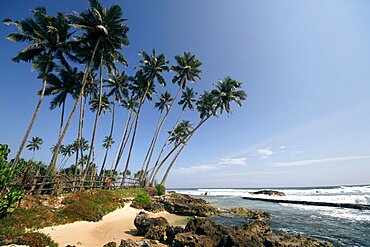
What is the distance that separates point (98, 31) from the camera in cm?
1814

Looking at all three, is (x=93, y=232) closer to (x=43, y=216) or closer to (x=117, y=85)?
(x=43, y=216)

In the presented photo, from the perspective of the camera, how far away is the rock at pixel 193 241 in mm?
7598

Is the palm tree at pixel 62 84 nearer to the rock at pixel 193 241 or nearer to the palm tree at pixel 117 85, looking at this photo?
the palm tree at pixel 117 85

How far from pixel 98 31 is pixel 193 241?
19109 millimetres

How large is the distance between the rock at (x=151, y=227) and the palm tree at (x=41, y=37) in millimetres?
11762

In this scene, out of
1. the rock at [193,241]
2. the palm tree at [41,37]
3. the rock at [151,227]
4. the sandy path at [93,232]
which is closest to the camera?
the sandy path at [93,232]

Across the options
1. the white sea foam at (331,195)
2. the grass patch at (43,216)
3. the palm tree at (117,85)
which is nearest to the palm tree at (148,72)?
the palm tree at (117,85)

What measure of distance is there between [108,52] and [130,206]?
15656 millimetres

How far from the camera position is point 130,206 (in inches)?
618

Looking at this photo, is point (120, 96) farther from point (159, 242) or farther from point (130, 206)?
point (159, 242)

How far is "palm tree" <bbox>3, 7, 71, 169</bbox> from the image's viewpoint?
15.7m

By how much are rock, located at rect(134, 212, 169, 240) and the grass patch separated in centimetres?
277

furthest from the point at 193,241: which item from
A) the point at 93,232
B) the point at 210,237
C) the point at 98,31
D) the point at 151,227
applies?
the point at 98,31

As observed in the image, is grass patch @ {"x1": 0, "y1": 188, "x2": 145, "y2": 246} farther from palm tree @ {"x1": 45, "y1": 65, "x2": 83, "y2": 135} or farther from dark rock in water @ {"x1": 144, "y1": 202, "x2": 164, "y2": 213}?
palm tree @ {"x1": 45, "y1": 65, "x2": 83, "y2": 135}
